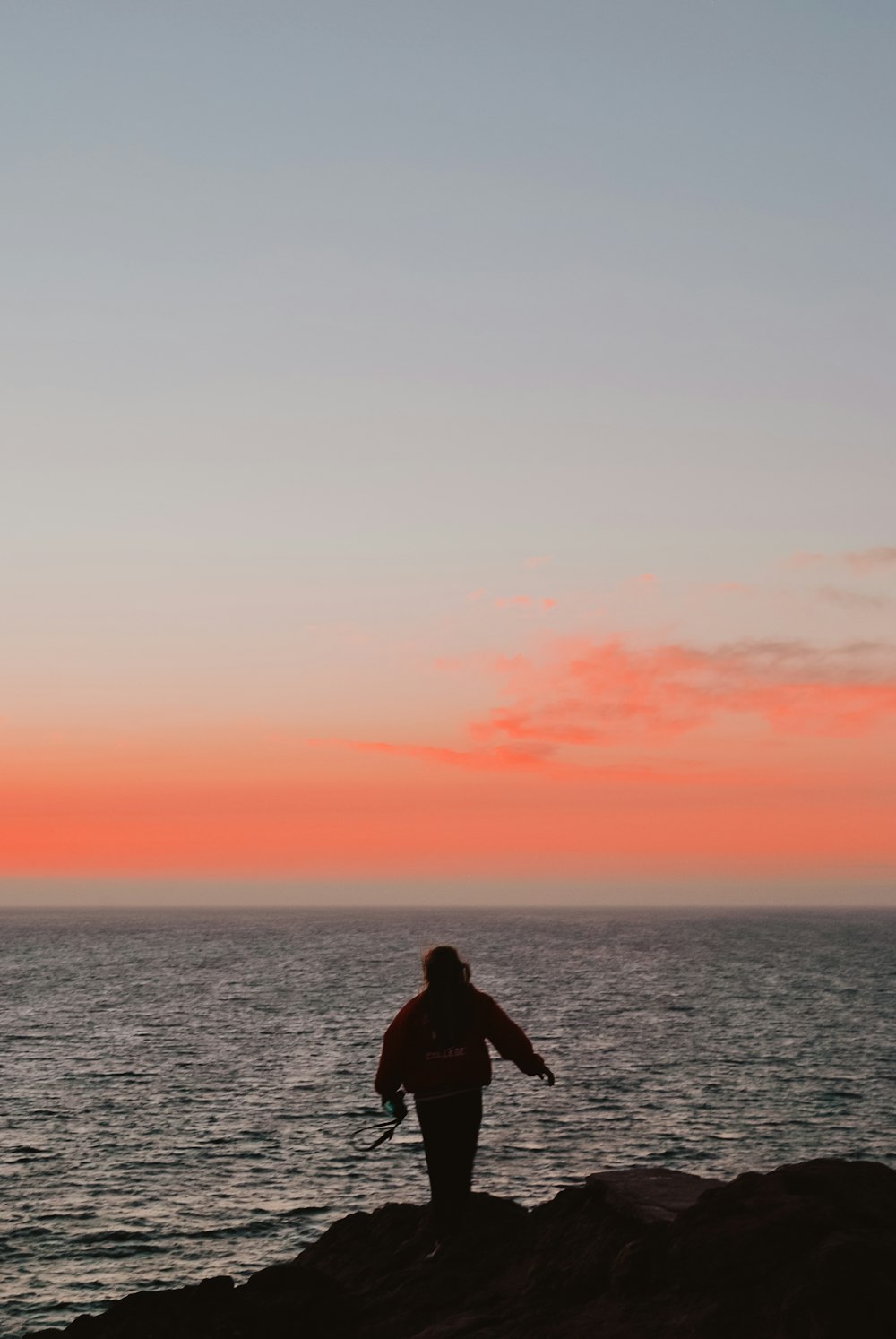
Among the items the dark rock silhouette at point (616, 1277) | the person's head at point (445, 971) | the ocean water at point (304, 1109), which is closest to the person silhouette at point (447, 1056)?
the person's head at point (445, 971)

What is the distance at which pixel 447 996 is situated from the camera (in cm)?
1014

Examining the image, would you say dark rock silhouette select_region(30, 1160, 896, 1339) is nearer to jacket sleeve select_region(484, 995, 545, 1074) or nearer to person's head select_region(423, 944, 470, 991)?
jacket sleeve select_region(484, 995, 545, 1074)

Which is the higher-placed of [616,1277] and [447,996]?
[447,996]

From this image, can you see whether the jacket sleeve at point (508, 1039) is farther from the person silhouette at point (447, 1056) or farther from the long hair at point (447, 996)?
the long hair at point (447, 996)

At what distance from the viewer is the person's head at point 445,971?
1011 centimetres

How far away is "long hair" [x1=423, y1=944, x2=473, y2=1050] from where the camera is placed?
10125mm

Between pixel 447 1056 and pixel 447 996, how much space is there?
60 centimetres

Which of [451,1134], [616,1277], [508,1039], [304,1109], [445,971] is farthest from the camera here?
[304,1109]

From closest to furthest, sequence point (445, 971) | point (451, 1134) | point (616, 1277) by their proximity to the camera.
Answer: point (616, 1277)
point (445, 971)
point (451, 1134)

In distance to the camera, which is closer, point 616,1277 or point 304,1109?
point 616,1277

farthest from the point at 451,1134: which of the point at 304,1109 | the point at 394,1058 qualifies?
the point at 304,1109

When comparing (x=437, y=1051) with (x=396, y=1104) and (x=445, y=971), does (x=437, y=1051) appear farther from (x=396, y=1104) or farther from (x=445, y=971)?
(x=445, y=971)

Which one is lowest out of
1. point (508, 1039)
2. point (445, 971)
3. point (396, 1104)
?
point (396, 1104)

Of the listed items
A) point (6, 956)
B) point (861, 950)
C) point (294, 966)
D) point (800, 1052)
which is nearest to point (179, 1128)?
point (800, 1052)
